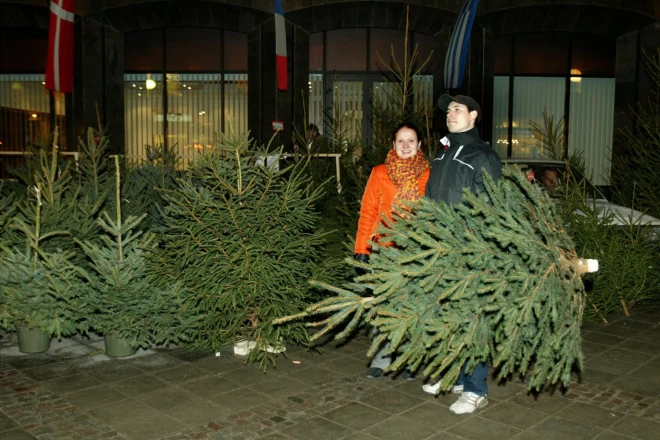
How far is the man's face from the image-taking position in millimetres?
5176

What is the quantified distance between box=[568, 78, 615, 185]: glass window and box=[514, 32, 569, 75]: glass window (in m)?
0.72

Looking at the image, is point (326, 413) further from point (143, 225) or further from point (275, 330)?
point (143, 225)

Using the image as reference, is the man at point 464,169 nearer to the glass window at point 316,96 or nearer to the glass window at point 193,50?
the glass window at point 316,96

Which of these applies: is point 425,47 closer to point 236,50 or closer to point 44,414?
point 236,50

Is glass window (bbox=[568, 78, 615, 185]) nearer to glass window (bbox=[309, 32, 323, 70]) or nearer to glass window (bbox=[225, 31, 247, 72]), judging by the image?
glass window (bbox=[309, 32, 323, 70])

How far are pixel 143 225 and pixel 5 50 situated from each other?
46.6 feet

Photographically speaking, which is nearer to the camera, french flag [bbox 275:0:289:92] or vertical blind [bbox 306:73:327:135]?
french flag [bbox 275:0:289:92]

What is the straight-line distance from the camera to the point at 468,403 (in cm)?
510

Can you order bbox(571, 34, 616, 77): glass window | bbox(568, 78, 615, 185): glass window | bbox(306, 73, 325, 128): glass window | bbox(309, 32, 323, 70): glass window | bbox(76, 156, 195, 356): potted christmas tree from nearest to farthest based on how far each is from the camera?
bbox(76, 156, 195, 356): potted christmas tree, bbox(309, 32, 323, 70): glass window, bbox(306, 73, 325, 128): glass window, bbox(571, 34, 616, 77): glass window, bbox(568, 78, 615, 185): glass window

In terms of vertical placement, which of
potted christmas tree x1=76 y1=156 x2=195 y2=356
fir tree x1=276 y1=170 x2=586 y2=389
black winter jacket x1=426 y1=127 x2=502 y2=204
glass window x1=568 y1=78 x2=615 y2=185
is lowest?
potted christmas tree x1=76 y1=156 x2=195 y2=356

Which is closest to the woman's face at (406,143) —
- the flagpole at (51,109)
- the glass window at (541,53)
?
the glass window at (541,53)

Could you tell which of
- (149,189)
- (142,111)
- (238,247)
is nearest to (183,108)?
(142,111)

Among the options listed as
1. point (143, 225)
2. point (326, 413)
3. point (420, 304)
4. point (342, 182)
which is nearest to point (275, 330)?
point (326, 413)

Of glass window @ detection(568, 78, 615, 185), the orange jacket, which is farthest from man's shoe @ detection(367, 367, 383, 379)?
glass window @ detection(568, 78, 615, 185)
